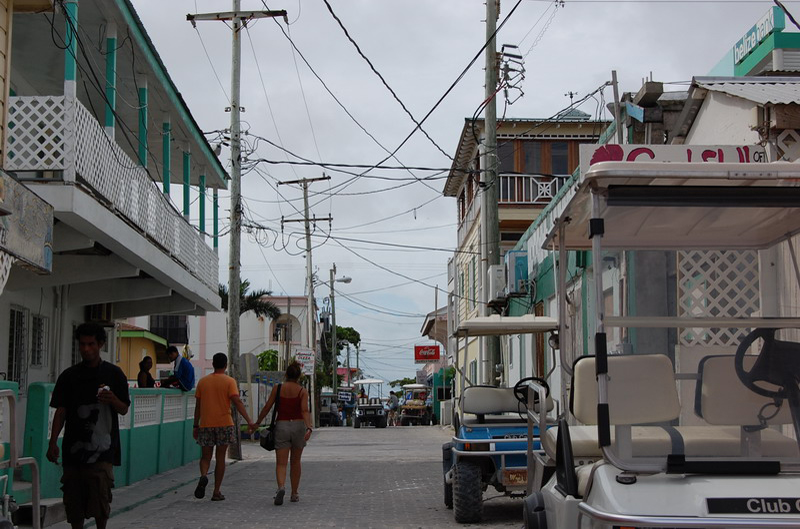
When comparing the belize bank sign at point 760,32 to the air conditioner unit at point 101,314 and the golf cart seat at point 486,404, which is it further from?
the air conditioner unit at point 101,314

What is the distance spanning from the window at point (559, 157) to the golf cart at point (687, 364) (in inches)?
1042

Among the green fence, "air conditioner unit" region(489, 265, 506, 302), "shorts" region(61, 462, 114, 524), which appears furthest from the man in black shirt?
"air conditioner unit" region(489, 265, 506, 302)

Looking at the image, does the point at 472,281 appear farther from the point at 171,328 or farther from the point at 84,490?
the point at 84,490

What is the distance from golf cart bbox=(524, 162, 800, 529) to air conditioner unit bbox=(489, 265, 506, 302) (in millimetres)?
13502

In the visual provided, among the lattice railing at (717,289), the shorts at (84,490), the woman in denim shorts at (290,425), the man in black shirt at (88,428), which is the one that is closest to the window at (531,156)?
the woman in denim shorts at (290,425)

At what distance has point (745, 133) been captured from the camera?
11.1 m

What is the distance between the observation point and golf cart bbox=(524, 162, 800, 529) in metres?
4.44

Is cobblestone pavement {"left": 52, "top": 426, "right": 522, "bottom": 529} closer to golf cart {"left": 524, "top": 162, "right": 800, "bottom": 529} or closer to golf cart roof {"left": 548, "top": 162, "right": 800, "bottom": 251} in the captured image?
golf cart {"left": 524, "top": 162, "right": 800, "bottom": 529}

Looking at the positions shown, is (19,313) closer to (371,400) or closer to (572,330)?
(572,330)

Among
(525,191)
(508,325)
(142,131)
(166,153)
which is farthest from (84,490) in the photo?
(525,191)

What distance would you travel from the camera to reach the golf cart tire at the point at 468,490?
32.5 ft

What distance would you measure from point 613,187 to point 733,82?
7.92m

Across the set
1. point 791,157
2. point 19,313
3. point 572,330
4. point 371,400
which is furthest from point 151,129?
point 371,400

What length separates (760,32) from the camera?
1450 cm
